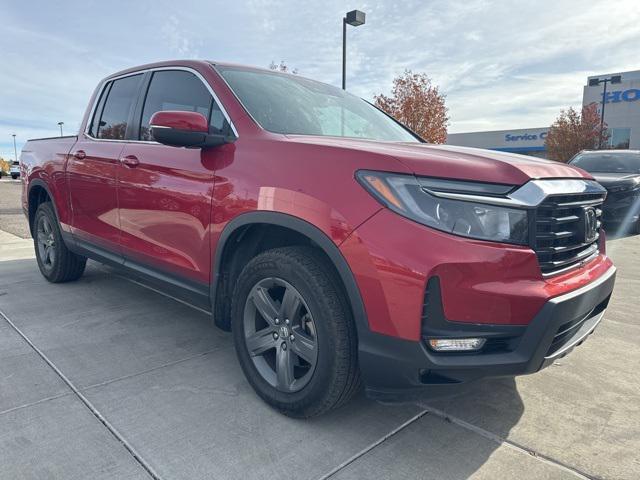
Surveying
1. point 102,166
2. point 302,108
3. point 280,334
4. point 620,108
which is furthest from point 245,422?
point 620,108

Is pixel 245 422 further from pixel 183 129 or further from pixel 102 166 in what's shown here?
pixel 102 166

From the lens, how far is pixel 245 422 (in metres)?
2.36

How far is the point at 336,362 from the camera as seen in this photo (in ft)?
6.89

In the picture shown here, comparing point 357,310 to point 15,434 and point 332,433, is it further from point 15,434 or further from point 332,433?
point 15,434

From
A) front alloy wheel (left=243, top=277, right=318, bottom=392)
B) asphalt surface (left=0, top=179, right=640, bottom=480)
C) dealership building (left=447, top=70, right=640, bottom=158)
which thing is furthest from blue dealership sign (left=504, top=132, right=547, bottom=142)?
front alloy wheel (left=243, top=277, right=318, bottom=392)

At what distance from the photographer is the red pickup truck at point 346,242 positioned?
1855mm

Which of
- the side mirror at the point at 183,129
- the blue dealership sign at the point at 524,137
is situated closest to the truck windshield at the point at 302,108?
the side mirror at the point at 183,129

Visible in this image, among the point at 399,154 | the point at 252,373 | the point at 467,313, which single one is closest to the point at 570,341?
the point at 467,313

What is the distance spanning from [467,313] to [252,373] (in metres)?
1.25

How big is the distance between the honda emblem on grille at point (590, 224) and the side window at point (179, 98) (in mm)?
1896

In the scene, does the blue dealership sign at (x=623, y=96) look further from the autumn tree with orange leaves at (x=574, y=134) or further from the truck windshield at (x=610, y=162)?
the truck windshield at (x=610, y=162)

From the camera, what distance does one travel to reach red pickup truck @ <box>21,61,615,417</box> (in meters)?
1.86

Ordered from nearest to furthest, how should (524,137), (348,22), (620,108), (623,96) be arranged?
(348,22) < (623,96) < (620,108) < (524,137)

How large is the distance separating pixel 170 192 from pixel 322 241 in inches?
50.1
